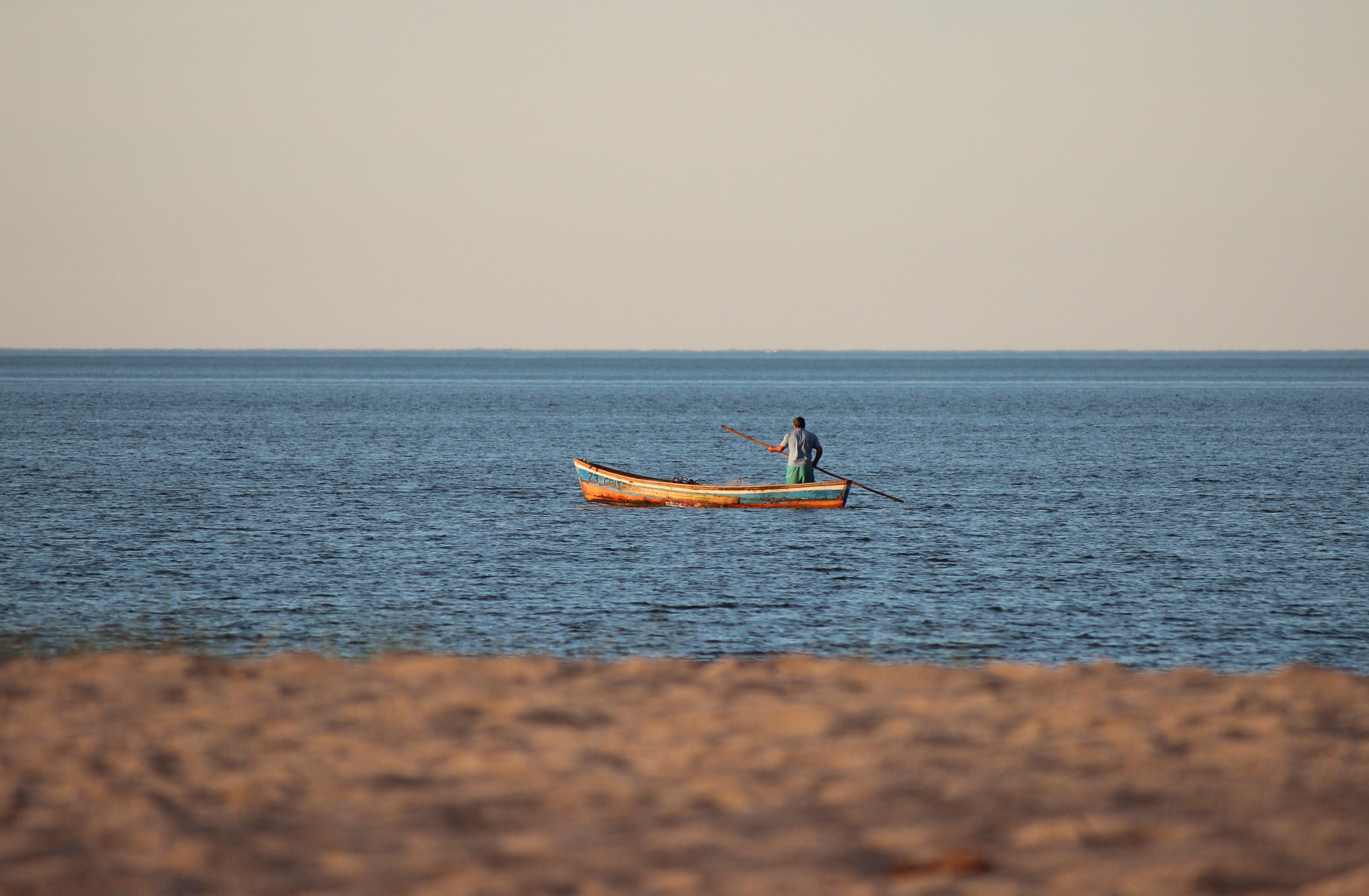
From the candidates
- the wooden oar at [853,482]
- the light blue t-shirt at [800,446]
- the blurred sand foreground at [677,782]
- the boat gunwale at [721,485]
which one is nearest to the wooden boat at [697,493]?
the boat gunwale at [721,485]

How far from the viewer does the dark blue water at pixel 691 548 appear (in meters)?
18.2

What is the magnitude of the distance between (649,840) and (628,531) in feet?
83.7

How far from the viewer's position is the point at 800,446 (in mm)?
31375

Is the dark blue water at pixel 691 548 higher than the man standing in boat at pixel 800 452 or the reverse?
the reverse

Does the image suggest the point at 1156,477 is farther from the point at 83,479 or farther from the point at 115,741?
the point at 115,741

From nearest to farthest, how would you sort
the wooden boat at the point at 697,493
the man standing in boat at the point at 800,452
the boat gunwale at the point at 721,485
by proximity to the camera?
1. the man standing in boat at the point at 800,452
2. the boat gunwale at the point at 721,485
3. the wooden boat at the point at 697,493

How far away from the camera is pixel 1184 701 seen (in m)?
7.84

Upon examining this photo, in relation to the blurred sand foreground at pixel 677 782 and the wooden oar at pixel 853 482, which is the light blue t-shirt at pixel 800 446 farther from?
the blurred sand foreground at pixel 677 782

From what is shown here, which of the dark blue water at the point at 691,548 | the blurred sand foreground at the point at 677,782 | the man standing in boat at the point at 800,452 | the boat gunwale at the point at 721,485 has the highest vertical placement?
the blurred sand foreground at the point at 677,782

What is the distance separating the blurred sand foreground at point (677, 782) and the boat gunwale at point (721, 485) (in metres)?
23.9

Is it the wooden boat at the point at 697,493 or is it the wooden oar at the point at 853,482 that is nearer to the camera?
the wooden oar at the point at 853,482

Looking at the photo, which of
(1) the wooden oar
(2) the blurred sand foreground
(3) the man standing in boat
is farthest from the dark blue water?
(2) the blurred sand foreground

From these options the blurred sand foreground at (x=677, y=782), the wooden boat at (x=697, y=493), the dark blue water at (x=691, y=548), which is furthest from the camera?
the wooden boat at (x=697, y=493)

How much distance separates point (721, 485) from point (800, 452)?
362cm
